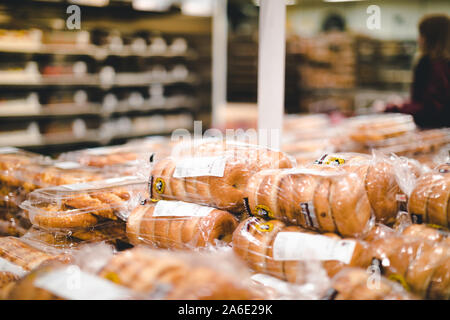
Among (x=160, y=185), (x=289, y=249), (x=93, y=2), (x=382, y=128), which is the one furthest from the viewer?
(x=93, y=2)

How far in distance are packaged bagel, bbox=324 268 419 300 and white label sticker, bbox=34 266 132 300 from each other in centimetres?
48

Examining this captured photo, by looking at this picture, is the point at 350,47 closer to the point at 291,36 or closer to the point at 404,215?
the point at 291,36

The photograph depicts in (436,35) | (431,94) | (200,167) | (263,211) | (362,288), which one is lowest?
(362,288)

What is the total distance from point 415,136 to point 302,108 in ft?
14.0

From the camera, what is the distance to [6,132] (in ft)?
17.8

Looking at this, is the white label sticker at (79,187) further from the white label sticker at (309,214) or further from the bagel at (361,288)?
the bagel at (361,288)

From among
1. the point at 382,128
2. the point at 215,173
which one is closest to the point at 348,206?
the point at 215,173

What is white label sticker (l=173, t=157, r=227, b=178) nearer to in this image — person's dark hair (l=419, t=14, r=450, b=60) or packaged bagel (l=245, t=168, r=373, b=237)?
packaged bagel (l=245, t=168, r=373, b=237)

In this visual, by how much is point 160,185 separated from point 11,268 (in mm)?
539

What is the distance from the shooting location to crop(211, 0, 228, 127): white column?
7.33 metres

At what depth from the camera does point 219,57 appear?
7.37 m

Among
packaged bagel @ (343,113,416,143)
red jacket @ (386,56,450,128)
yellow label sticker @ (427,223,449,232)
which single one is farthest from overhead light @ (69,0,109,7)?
yellow label sticker @ (427,223,449,232)

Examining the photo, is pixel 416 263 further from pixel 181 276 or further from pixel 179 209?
pixel 179 209

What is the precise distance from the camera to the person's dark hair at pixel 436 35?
3.62 metres
